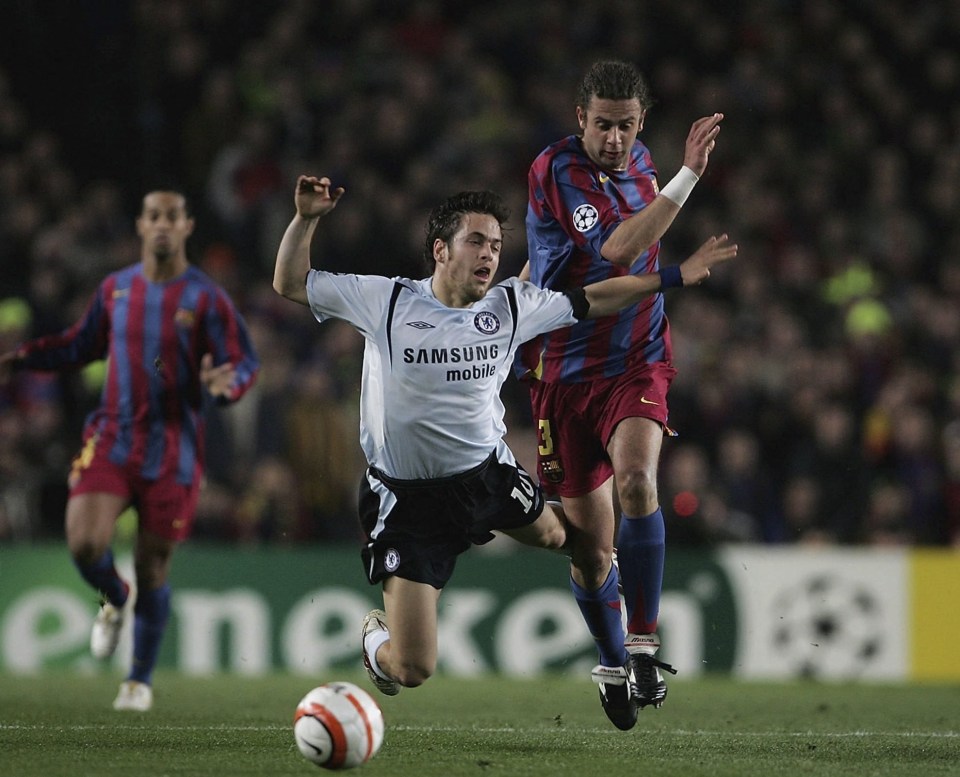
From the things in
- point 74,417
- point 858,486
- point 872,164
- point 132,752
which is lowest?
point 132,752

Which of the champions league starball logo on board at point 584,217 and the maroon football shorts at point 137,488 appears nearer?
the champions league starball logo on board at point 584,217

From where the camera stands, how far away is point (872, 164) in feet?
53.6

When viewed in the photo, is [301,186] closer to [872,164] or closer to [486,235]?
A: [486,235]

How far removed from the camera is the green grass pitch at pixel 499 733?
6.29 meters

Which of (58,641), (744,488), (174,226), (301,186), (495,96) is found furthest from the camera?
(495,96)

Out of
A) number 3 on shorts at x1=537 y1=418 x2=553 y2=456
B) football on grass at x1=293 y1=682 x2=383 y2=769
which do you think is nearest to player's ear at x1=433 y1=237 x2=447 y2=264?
number 3 on shorts at x1=537 y1=418 x2=553 y2=456

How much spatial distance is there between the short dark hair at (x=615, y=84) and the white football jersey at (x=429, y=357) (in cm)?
88

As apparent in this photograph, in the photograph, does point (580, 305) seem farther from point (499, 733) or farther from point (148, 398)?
point (148, 398)

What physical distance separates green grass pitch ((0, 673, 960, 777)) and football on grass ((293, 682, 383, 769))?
0.43ft

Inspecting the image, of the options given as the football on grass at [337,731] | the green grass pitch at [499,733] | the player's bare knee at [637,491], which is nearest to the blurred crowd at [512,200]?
the green grass pitch at [499,733]

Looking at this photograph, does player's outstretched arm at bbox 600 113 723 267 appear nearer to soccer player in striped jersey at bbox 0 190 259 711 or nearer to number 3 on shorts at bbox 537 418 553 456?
number 3 on shorts at bbox 537 418 553 456

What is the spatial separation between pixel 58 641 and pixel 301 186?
6690 millimetres

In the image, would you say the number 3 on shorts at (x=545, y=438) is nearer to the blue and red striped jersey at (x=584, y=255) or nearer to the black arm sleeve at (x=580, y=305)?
the blue and red striped jersey at (x=584, y=255)

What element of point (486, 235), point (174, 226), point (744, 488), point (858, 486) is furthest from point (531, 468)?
point (486, 235)
